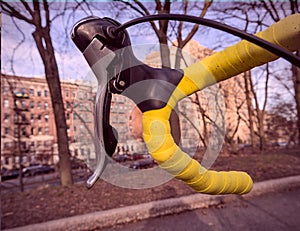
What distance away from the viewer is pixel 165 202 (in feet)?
13.1


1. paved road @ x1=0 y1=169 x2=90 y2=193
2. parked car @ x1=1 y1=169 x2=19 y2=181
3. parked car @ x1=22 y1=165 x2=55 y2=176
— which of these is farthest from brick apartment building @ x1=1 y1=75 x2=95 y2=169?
parked car @ x1=1 y1=169 x2=19 y2=181

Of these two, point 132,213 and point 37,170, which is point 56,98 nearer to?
point 132,213

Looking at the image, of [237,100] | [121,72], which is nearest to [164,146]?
[121,72]

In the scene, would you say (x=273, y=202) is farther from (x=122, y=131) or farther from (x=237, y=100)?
(x=237, y=100)

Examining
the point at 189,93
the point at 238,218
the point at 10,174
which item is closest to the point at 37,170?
the point at 10,174

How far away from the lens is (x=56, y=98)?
628cm

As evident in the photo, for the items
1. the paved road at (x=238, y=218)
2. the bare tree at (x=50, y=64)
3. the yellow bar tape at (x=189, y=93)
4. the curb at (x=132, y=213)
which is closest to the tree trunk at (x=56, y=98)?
the bare tree at (x=50, y=64)

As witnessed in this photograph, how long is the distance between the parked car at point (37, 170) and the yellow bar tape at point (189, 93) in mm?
36237

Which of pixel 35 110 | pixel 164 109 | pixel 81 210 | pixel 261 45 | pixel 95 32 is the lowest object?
pixel 81 210

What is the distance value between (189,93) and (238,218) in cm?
356

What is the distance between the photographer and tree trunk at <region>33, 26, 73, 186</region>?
6.10 meters

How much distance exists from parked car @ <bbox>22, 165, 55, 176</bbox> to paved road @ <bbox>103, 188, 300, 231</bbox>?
110 ft

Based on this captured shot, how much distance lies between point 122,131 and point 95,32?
1.29ft

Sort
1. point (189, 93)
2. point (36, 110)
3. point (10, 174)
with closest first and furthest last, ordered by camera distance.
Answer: point (189, 93) < point (36, 110) < point (10, 174)
